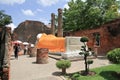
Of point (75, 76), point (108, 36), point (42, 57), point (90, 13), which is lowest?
point (75, 76)

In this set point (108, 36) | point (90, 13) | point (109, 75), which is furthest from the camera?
point (90, 13)

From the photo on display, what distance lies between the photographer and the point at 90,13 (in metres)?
37.3

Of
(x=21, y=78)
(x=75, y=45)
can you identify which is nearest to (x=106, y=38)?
(x=75, y=45)

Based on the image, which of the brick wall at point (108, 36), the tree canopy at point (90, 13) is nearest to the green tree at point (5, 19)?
the tree canopy at point (90, 13)

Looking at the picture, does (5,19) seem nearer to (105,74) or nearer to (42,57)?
(42,57)

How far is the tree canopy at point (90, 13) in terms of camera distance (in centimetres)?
3728

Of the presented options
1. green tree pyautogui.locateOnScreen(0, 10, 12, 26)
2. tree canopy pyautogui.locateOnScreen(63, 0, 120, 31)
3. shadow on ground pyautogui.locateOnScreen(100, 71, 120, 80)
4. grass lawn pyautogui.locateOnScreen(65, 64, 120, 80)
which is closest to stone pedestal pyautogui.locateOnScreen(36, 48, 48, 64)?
grass lawn pyautogui.locateOnScreen(65, 64, 120, 80)

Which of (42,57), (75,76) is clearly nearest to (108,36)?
(42,57)

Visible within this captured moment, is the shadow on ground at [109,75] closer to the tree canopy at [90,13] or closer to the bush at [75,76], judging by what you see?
the bush at [75,76]

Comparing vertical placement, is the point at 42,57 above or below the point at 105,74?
above

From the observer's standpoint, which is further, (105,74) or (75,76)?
(105,74)

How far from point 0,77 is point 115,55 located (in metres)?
7.77

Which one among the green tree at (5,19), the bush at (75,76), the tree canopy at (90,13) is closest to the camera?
the bush at (75,76)

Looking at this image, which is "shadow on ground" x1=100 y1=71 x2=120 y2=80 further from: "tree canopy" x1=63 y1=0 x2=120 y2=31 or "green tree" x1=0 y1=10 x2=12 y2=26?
"green tree" x1=0 y1=10 x2=12 y2=26
